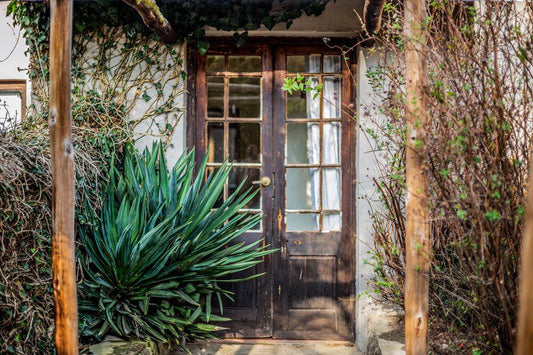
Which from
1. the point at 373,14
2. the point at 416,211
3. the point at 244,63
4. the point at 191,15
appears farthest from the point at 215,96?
the point at 416,211

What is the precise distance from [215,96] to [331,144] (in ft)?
3.75

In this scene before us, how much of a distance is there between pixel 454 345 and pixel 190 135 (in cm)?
288

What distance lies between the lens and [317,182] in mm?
5031

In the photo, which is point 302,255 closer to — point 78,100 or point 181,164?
point 181,164

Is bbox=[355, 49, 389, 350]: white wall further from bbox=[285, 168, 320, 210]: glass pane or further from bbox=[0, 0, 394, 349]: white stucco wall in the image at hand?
bbox=[285, 168, 320, 210]: glass pane

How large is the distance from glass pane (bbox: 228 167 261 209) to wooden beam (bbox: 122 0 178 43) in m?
1.28

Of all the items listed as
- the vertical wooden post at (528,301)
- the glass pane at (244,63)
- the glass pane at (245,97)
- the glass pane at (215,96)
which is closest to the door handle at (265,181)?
the glass pane at (245,97)

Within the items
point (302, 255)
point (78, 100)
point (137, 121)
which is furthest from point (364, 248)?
point (78, 100)

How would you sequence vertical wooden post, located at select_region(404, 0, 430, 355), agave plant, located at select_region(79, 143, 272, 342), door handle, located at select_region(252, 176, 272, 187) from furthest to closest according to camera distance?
1. door handle, located at select_region(252, 176, 272, 187)
2. agave plant, located at select_region(79, 143, 272, 342)
3. vertical wooden post, located at select_region(404, 0, 430, 355)

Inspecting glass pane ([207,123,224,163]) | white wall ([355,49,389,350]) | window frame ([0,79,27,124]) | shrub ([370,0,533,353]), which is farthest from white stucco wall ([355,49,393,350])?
window frame ([0,79,27,124])

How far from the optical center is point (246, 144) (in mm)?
5090

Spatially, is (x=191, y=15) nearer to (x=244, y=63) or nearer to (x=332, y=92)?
(x=244, y=63)

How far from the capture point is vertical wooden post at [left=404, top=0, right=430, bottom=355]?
9.87 ft

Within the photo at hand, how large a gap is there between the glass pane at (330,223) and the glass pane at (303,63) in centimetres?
131
